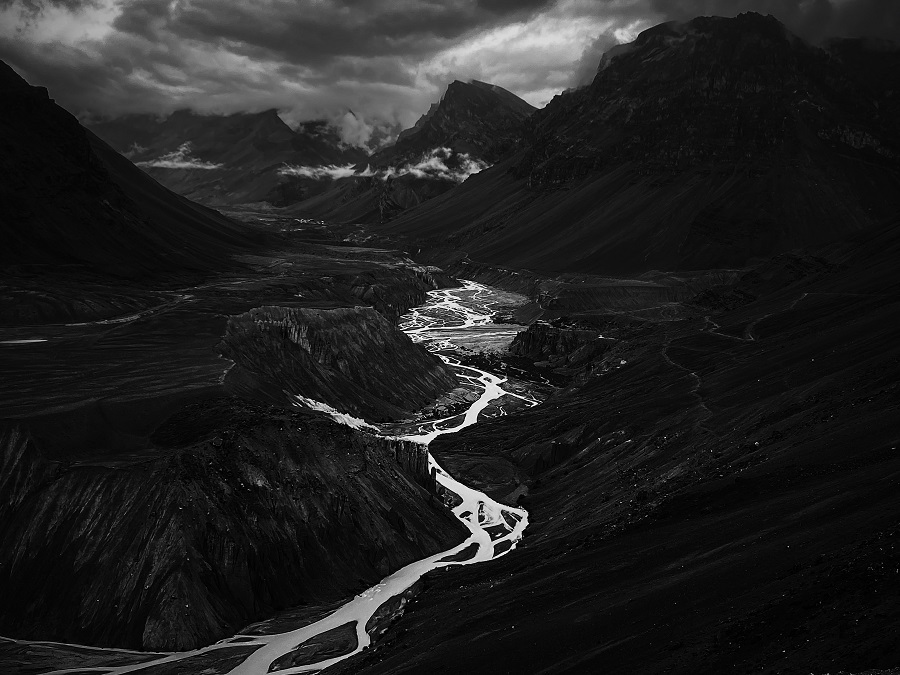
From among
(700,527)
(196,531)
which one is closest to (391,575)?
(196,531)

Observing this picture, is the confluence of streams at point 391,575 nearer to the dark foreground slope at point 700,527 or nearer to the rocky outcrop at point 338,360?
the dark foreground slope at point 700,527

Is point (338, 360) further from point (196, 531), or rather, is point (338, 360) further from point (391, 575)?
point (196, 531)

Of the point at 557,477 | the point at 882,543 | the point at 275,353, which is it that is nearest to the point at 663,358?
the point at 557,477

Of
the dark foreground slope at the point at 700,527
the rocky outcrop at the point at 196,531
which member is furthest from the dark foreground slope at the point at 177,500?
the dark foreground slope at the point at 700,527

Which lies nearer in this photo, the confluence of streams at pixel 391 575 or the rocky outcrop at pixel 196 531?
the confluence of streams at pixel 391 575

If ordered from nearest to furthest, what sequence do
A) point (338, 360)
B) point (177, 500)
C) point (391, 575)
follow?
point (177, 500) < point (391, 575) < point (338, 360)

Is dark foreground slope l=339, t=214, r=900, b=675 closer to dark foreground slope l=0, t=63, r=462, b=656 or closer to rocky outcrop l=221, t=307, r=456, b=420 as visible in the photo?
dark foreground slope l=0, t=63, r=462, b=656

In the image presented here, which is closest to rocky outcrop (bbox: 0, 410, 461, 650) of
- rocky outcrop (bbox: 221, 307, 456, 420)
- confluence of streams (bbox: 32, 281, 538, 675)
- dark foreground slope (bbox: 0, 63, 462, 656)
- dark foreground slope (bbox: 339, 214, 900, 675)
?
dark foreground slope (bbox: 0, 63, 462, 656)
